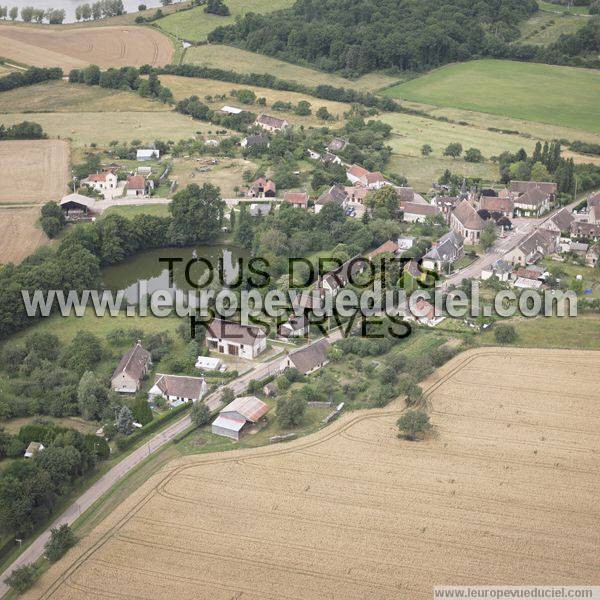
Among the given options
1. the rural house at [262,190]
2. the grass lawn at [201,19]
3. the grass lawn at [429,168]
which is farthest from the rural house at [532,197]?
the grass lawn at [201,19]

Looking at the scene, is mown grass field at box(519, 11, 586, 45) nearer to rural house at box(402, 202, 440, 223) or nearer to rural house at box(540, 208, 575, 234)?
rural house at box(540, 208, 575, 234)

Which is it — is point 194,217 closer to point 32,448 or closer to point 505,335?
point 505,335

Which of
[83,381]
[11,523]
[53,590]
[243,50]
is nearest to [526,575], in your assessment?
[53,590]

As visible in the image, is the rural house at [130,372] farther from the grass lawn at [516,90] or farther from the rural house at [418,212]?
the grass lawn at [516,90]

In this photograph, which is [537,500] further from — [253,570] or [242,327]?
[242,327]

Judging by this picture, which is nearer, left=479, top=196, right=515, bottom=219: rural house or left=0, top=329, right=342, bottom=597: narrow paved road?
left=0, top=329, right=342, bottom=597: narrow paved road

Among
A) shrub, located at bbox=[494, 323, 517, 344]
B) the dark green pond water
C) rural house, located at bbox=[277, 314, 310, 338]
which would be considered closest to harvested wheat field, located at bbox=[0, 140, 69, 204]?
the dark green pond water

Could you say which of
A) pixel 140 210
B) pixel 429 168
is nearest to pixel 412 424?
pixel 140 210
